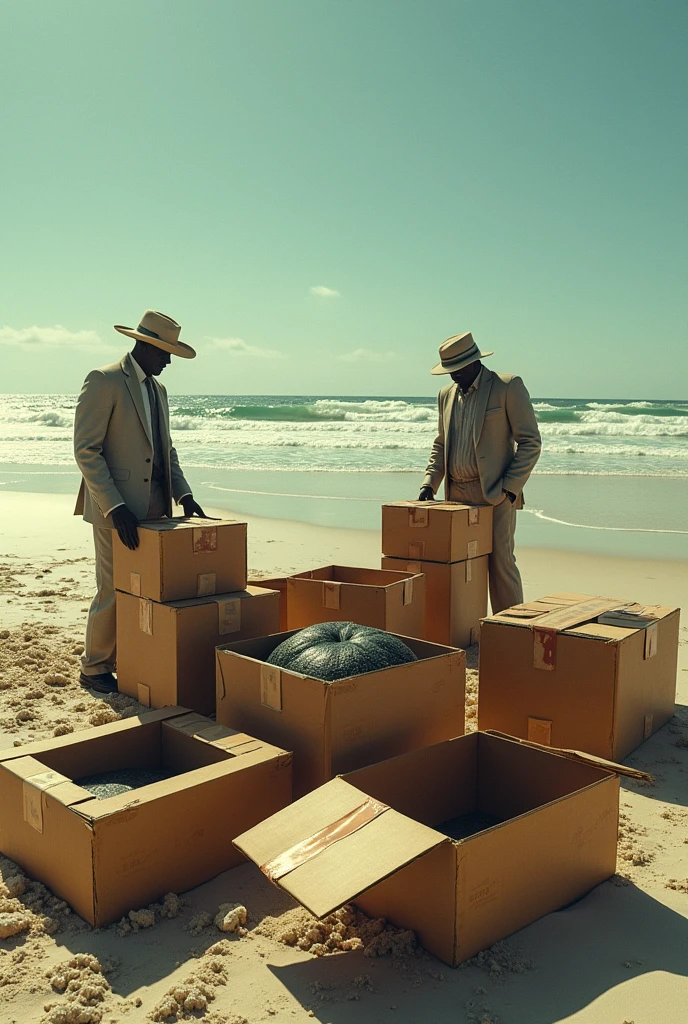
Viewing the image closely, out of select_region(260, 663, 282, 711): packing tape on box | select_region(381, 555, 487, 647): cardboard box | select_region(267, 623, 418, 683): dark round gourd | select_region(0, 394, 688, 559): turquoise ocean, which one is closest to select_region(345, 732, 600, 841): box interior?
select_region(267, 623, 418, 683): dark round gourd

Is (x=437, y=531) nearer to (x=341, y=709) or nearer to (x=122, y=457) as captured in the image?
(x=122, y=457)

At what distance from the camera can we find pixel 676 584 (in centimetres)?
669

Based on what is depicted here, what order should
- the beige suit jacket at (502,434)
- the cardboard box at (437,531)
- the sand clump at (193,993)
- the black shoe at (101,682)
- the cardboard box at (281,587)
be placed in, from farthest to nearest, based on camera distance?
the beige suit jacket at (502,434)
the cardboard box at (437,531)
the cardboard box at (281,587)
the black shoe at (101,682)
the sand clump at (193,993)

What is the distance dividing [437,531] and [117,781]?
262 cm

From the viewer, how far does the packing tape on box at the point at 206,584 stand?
3.90m

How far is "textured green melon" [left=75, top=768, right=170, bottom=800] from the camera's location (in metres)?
2.75

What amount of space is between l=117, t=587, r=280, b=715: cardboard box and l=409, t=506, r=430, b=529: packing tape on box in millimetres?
1261

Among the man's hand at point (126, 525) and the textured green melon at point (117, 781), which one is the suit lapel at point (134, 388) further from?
the textured green melon at point (117, 781)

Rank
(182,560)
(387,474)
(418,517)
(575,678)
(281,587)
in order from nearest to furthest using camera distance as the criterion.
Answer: (575,678) < (182,560) < (281,587) < (418,517) < (387,474)

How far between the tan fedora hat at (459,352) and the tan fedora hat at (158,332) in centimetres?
168

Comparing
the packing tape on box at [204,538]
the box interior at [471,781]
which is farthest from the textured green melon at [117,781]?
the packing tape on box at [204,538]

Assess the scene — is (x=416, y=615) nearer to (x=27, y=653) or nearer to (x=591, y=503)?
(x=27, y=653)

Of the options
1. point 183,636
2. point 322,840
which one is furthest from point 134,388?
point 322,840

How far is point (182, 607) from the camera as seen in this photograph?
3.71 meters
